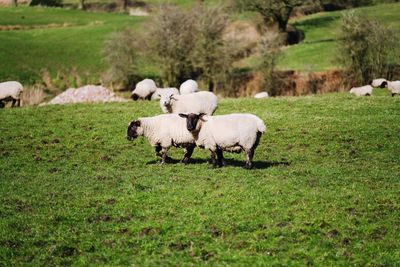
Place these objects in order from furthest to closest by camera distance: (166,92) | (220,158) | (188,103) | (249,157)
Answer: (166,92)
(188,103)
(220,158)
(249,157)

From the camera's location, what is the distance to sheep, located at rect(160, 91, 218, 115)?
23.2 m

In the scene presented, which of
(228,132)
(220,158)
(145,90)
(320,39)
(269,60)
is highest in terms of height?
(228,132)

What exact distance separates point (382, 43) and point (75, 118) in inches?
1091

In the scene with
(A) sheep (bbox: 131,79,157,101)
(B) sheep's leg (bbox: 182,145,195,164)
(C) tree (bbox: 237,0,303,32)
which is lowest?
(A) sheep (bbox: 131,79,157,101)

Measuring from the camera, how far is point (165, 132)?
Answer: 1830 cm

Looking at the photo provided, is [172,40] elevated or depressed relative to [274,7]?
depressed

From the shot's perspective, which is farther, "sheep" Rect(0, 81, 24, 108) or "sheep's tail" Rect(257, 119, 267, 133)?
"sheep" Rect(0, 81, 24, 108)

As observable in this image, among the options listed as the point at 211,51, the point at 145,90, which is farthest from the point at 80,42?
the point at 145,90

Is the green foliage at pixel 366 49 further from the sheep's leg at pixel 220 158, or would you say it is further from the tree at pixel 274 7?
the sheep's leg at pixel 220 158

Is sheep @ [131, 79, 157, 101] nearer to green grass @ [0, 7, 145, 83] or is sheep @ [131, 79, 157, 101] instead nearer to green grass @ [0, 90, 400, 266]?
green grass @ [0, 90, 400, 266]

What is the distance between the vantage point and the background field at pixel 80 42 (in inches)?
2147

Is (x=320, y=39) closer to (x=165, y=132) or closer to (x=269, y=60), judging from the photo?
(x=269, y=60)

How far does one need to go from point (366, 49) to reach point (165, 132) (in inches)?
1208

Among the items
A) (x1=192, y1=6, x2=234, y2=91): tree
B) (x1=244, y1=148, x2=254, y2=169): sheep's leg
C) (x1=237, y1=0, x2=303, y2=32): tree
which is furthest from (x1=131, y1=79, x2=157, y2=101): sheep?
(x1=237, y1=0, x2=303, y2=32): tree
